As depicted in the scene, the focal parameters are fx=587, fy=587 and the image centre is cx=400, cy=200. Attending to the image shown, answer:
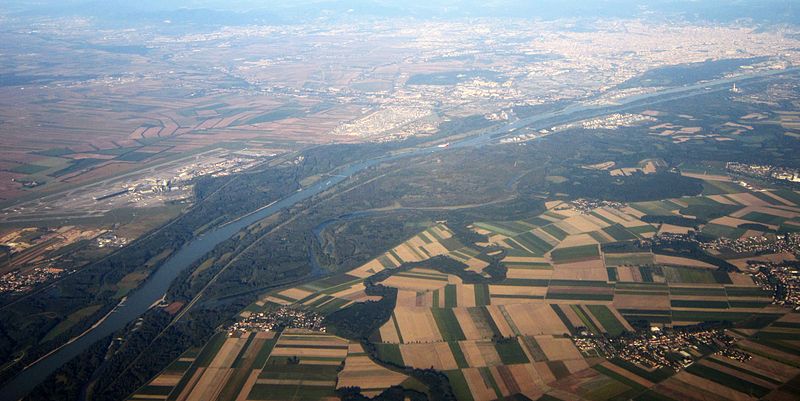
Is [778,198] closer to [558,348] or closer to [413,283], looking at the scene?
[558,348]

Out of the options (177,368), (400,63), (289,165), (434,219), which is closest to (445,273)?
(434,219)

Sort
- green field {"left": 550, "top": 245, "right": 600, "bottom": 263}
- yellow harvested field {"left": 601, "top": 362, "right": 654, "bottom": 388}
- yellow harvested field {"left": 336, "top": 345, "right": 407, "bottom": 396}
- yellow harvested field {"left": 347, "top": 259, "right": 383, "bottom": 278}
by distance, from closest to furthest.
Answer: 1. yellow harvested field {"left": 601, "top": 362, "right": 654, "bottom": 388}
2. yellow harvested field {"left": 336, "top": 345, "right": 407, "bottom": 396}
3. yellow harvested field {"left": 347, "top": 259, "right": 383, "bottom": 278}
4. green field {"left": 550, "top": 245, "right": 600, "bottom": 263}

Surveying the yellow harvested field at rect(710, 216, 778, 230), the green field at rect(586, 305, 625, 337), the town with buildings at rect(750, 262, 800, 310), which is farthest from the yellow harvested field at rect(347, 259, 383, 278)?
the yellow harvested field at rect(710, 216, 778, 230)

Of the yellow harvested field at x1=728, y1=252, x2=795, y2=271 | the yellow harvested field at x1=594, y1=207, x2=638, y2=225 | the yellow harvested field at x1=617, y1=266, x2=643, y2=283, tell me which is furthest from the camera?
the yellow harvested field at x1=594, y1=207, x2=638, y2=225

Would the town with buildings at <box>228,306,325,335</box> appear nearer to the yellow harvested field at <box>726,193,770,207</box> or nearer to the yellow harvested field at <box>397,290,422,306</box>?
the yellow harvested field at <box>397,290,422,306</box>

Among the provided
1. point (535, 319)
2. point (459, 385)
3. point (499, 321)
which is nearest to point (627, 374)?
point (535, 319)

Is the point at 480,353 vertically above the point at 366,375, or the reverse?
the point at 480,353

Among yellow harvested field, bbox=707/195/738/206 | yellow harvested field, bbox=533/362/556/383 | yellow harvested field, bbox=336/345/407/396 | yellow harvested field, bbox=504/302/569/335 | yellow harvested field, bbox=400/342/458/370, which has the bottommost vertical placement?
yellow harvested field, bbox=336/345/407/396
